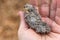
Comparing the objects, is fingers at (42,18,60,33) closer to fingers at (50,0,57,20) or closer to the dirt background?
fingers at (50,0,57,20)

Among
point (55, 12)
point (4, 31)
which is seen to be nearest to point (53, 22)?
point (55, 12)

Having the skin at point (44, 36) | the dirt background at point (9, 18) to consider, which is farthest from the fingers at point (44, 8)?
the dirt background at point (9, 18)

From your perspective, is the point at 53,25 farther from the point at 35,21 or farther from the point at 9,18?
the point at 9,18

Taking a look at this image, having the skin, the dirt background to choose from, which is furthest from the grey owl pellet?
the dirt background

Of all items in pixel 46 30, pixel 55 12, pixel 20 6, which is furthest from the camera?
pixel 20 6

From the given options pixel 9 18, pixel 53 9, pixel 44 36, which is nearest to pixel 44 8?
pixel 53 9

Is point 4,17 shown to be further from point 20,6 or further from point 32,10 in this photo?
point 32,10
